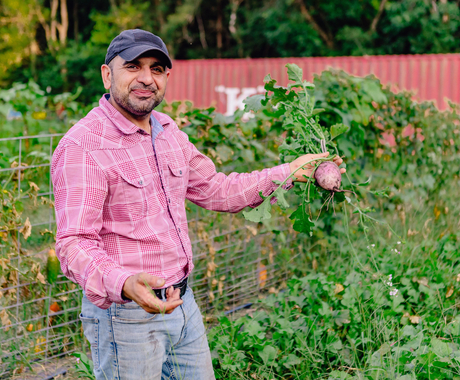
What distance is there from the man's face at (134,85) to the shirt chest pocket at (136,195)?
259 millimetres

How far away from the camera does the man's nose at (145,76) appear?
2.00m

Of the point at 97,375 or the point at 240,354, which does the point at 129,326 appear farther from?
the point at 240,354

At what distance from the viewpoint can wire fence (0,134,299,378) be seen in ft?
9.41

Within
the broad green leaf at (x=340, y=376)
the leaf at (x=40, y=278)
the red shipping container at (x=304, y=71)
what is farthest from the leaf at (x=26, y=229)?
the red shipping container at (x=304, y=71)

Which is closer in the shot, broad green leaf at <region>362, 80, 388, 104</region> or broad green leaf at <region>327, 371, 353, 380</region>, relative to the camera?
broad green leaf at <region>327, 371, 353, 380</region>

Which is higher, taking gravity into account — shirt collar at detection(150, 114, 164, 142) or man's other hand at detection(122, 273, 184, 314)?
shirt collar at detection(150, 114, 164, 142)

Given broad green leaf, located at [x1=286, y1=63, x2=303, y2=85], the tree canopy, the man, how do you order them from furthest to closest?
the tree canopy
broad green leaf, located at [x1=286, y1=63, x2=303, y2=85]
the man

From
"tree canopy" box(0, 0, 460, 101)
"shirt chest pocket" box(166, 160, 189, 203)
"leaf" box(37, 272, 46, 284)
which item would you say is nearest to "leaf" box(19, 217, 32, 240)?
"leaf" box(37, 272, 46, 284)

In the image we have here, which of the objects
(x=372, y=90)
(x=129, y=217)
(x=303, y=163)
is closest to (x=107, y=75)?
(x=129, y=217)

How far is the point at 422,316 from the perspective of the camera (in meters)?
3.08

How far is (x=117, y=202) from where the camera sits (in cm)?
194

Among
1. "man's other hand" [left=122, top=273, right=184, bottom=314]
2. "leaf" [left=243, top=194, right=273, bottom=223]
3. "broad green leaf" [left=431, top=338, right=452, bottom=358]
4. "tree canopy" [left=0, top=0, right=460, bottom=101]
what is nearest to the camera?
"man's other hand" [left=122, top=273, right=184, bottom=314]

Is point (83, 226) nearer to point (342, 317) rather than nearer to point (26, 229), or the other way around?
point (26, 229)

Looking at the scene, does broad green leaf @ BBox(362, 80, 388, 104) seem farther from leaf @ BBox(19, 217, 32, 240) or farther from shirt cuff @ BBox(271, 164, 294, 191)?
leaf @ BBox(19, 217, 32, 240)
